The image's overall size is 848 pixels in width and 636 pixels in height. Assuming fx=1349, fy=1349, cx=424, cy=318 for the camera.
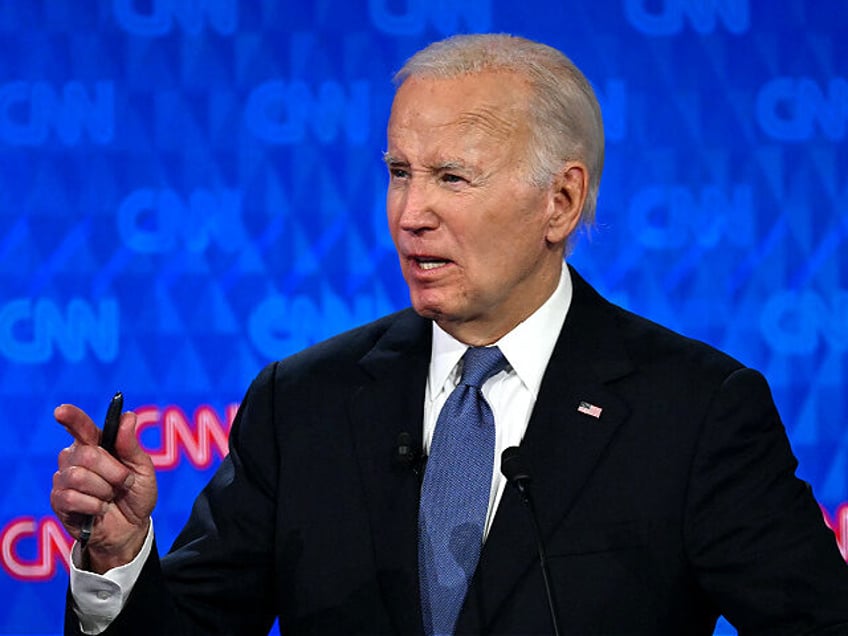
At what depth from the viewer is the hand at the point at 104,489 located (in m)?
1.50

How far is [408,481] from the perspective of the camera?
1859 millimetres

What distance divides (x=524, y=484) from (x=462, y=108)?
1.70 feet

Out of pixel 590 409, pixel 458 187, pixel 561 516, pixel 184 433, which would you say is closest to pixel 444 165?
pixel 458 187

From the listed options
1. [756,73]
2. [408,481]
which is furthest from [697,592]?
[756,73]

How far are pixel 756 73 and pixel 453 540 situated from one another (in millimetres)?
1594

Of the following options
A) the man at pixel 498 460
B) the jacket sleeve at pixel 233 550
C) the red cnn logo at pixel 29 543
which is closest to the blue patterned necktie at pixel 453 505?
the man at pixel 498 460

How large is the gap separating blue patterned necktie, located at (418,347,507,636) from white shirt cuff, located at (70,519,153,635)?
38 cm

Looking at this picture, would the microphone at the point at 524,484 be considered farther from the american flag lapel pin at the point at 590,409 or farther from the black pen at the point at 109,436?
the black pen at the point at 109,436

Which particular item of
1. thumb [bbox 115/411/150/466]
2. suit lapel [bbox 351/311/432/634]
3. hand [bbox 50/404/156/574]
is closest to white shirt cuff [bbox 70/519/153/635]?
hand [bbox 50/404/156/574]

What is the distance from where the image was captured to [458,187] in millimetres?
1851

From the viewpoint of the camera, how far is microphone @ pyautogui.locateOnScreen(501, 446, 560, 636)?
1.66 m

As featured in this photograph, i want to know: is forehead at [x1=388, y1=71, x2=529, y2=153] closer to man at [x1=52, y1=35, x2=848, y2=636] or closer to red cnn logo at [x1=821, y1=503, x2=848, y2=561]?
man at [x1=52, y1=35, x2=848, y2=636]

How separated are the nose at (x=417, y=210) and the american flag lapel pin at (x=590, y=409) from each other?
1.07 feet

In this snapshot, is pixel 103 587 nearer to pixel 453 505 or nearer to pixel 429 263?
pixel 453 505
